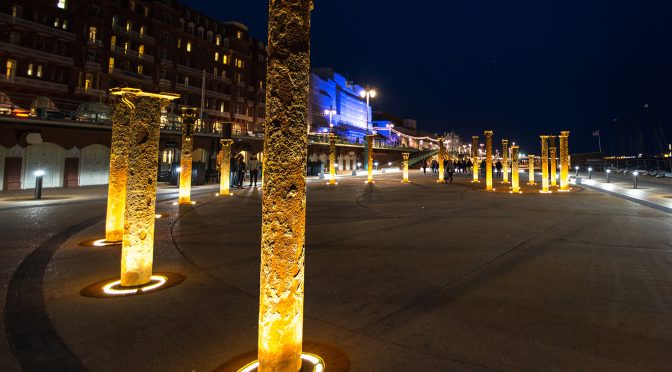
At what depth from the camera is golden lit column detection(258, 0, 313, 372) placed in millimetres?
2883

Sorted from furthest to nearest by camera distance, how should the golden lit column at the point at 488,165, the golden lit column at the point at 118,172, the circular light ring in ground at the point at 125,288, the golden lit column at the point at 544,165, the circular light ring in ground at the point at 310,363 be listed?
the golden lit column at the point at 488,165
the golden lit column at the point at 544,165
the golden lit column at the point at 118,172
the circular light ring in ground at the point at 125,288
the circular light ring in ground at the point at 310,363

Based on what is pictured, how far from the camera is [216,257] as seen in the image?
678 cm

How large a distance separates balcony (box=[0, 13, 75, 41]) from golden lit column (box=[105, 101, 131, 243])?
3476 cm

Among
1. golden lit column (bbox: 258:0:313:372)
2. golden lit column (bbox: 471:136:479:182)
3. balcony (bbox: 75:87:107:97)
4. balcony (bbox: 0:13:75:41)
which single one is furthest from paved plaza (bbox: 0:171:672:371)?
balcony (bbox: 75:87:107:97)

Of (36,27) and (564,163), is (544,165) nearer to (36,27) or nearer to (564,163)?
(564,163)

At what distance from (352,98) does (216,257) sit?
359 ft

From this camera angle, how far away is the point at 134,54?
44.8 metres

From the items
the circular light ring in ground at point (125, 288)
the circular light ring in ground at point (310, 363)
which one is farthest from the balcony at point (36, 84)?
the circular light ring in ground at point (310, 363)

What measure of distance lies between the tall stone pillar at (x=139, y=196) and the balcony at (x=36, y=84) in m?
36.8

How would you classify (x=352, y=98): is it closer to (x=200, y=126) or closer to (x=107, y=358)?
(x=200, y=126)

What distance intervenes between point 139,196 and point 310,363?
3.54 m

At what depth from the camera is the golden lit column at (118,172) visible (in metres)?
7.52

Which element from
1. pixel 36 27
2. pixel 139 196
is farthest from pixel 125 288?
pixel 36 27

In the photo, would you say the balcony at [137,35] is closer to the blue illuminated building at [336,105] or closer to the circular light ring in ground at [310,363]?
the blue illuminated building at [336,105]
